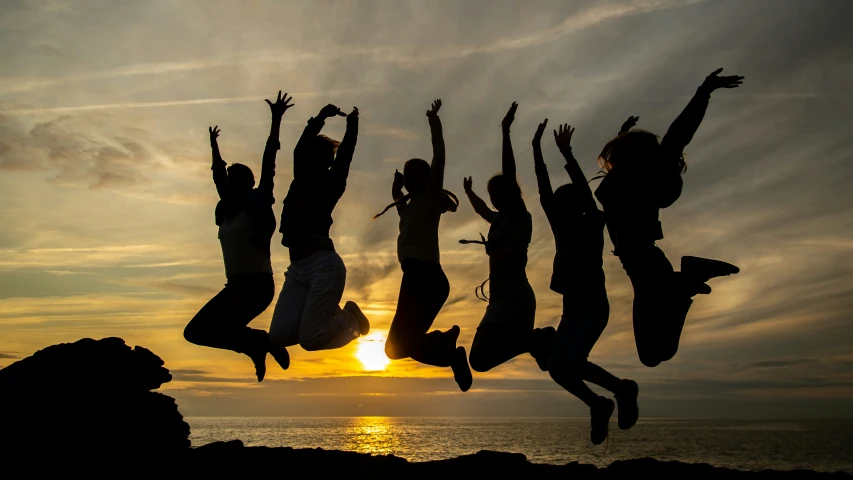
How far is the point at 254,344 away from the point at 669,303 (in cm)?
479

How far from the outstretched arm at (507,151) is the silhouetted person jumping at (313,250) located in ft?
5.79

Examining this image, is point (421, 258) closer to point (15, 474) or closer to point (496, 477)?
point (496, 477)

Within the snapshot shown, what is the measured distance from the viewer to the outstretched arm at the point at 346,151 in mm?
7605

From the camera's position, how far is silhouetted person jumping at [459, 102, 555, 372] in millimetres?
7512

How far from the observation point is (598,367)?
7.03m

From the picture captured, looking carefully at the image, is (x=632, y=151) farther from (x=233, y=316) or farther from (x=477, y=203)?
(x=233, y=316)

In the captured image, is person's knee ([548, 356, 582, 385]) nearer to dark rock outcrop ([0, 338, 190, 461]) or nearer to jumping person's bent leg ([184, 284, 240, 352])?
jumping person's bent leg ([184, 284, 240, 352])

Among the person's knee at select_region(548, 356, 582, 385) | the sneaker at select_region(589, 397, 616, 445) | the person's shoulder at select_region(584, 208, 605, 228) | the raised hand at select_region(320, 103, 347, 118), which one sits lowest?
the sneaker at select_region(589, 397, 616, 445)

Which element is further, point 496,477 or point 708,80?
point 496,477

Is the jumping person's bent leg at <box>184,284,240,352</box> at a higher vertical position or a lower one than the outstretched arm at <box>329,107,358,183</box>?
lower

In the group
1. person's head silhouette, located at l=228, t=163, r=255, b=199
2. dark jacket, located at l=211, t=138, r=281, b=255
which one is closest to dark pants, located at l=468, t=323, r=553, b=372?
dark jacket, located at l=211, t=138, r=281, b=255

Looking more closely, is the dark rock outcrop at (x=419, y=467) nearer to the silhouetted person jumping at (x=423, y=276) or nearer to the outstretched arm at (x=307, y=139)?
the silhouetted person jumping at (x=423, y=276)

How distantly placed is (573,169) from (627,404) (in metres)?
2.60

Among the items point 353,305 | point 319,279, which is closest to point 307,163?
point 319,279
